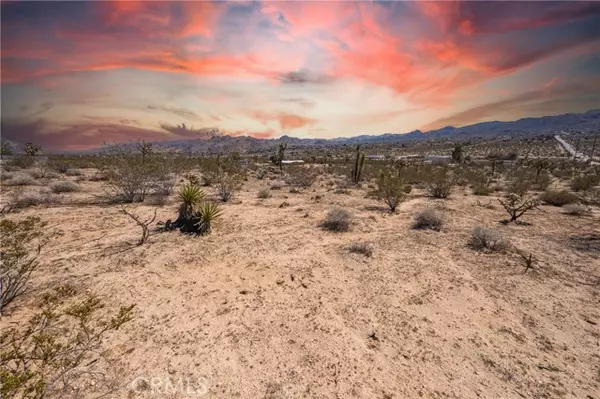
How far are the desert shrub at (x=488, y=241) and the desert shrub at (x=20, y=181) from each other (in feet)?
77.1

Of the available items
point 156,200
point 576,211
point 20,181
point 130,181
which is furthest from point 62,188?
point 576,211

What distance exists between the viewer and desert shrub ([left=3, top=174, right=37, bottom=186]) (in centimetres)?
1658

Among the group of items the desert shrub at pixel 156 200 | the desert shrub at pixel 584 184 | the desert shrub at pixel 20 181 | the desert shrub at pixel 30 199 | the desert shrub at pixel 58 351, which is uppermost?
the desert shrub at pixel 20 181

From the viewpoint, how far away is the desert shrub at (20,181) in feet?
54.4

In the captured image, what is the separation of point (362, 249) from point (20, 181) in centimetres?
2082

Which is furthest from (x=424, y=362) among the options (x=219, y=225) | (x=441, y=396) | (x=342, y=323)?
(x=219, y=225)

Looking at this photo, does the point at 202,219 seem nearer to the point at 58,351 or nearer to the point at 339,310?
the point at 58,351

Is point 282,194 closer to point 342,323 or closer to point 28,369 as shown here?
point 342,323

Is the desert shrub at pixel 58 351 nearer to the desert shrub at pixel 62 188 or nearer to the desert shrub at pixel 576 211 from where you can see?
the desert shrub at pixel 62 188

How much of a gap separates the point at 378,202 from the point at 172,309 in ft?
39.5

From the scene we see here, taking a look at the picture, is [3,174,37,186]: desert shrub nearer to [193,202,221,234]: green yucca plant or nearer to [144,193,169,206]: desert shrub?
[144,193,169,206]: desert shrub

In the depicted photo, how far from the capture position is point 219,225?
10.4 m

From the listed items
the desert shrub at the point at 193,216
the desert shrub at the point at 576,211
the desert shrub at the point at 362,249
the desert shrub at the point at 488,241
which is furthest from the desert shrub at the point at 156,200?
the desert shrub at the point at 576,211

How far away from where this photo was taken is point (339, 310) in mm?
5500
